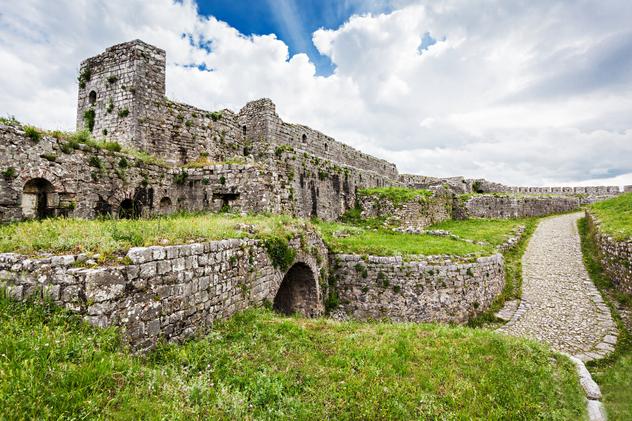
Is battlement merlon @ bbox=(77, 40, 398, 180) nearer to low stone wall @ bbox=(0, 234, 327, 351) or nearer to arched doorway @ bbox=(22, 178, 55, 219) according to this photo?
arched doorway @ bbox=(22, 178, 55, 219)

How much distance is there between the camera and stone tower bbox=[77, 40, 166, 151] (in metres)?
13.8

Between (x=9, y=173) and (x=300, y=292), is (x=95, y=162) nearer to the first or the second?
(x=9, y=173)

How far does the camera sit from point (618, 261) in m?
14.5

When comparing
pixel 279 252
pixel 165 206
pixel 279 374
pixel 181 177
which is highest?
pixel 181 177

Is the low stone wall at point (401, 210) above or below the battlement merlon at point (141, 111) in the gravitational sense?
below

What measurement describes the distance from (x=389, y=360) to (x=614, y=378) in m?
6.05

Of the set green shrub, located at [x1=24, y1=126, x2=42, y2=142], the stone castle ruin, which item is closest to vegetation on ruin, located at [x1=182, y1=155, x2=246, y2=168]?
the stone castle ruin

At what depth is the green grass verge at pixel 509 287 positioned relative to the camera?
44.0 feet

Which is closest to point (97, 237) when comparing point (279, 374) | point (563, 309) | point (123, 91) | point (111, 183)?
point (279, 374)

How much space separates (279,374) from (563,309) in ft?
41.9

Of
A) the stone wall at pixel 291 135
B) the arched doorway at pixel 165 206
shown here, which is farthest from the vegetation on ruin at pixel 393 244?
the arched doorway at pixel 165 206

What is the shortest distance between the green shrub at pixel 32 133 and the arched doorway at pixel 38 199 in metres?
1.10

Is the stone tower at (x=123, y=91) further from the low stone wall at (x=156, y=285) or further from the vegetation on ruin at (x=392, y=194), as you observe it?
the vegetation on ruin at (x=392, y=194)

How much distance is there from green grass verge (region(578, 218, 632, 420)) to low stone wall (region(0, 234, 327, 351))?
26.4ft
